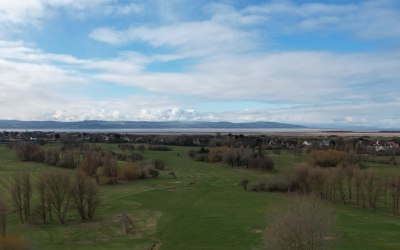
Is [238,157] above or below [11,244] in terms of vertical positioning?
above

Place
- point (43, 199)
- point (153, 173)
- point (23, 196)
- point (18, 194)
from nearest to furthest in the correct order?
point (43, 199)
point (18, 194)
point (23, 196)
point (153, 173)

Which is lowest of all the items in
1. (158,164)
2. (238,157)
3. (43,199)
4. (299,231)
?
(43,199)

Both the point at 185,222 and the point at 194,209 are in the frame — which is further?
the point at 194,209

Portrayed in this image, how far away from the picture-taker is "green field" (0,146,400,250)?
50406 millimetres

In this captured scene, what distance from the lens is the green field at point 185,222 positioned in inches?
1984

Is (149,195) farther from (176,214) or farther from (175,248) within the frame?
(175,248)

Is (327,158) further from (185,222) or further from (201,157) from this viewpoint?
(185,222)

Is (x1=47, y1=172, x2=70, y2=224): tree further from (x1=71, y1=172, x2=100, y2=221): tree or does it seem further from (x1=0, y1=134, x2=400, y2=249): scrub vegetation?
(x1=71, y1=172, x2=100, y2=221): tree

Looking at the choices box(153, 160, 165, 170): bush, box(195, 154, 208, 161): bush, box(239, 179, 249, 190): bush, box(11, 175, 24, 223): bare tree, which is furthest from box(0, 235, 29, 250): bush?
box(195, 154, 208, 161): bush

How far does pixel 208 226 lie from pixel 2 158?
103 meters

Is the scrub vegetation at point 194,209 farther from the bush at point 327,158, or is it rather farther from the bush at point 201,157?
the bush at point 201,157

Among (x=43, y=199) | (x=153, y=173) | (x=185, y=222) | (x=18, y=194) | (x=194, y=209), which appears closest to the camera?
(x=185, y=222)

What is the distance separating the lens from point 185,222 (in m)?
61.2

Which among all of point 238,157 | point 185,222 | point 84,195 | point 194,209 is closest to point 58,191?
point 84,195
